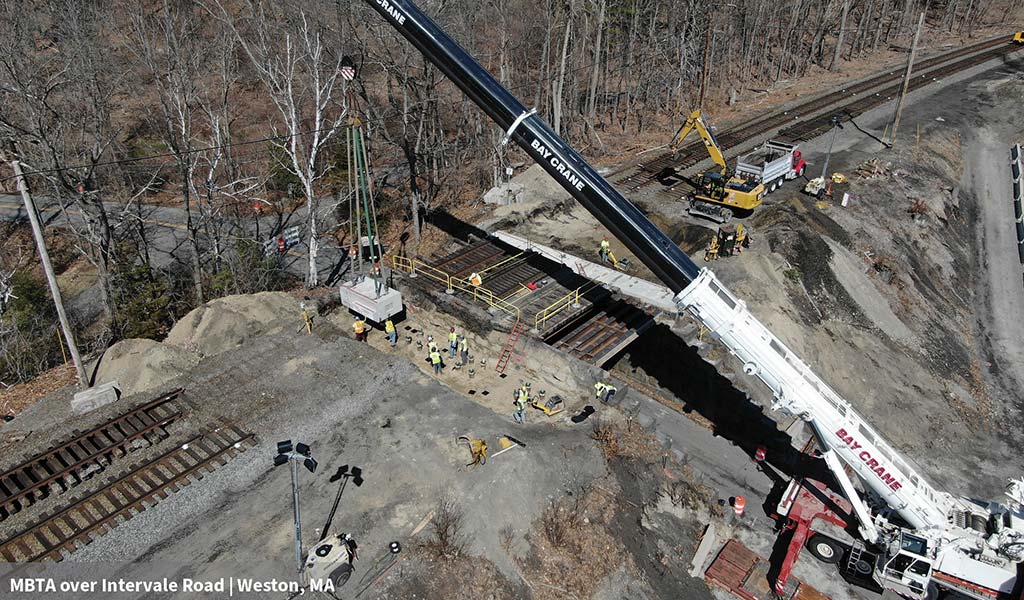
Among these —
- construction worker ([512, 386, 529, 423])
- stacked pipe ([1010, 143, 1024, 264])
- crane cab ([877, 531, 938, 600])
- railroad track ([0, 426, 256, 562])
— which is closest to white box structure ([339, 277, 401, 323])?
construction worker ([512, 386, 529, 423])

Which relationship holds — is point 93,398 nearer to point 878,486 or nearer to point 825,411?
point 825,411

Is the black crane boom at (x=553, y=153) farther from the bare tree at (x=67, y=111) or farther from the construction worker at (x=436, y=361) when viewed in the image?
the bare tree at (x=67, y=111)

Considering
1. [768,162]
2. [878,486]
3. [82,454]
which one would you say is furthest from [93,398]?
[768,162]

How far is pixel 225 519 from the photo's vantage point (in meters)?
16.2

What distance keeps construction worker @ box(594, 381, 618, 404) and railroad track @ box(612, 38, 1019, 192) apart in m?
18.8

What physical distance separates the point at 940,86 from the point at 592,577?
203 ft

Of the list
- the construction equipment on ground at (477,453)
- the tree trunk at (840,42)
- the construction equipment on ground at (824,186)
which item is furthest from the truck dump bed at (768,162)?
the tree trunk at (840,42)

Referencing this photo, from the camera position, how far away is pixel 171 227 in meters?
40.2

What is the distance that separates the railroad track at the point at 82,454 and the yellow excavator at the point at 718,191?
2635 centimetres

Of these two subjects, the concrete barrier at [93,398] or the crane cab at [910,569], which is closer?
the crane cab at [910,569]

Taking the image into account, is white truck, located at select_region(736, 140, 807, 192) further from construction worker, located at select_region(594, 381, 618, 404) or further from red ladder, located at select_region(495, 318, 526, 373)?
construction worker, located at select_region(594, 381, 618, 404)

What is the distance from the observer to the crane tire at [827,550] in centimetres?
1733

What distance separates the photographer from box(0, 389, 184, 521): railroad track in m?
16.7

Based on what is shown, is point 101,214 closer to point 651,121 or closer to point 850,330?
point 850,330
